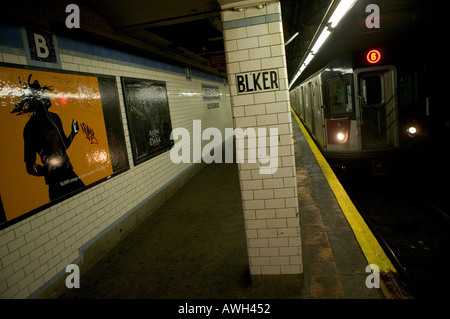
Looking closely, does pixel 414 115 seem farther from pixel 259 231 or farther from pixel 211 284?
pixel 211 284

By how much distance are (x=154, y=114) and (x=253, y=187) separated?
3.89m

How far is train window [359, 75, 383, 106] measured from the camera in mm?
6711

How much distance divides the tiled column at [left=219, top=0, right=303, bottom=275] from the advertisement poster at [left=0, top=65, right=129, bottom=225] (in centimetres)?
246

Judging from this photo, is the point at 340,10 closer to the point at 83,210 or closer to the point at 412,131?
the point at 412,131

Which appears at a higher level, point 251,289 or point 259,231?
point 259,231

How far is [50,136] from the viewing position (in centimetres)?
349

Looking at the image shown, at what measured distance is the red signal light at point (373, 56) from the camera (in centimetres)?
641

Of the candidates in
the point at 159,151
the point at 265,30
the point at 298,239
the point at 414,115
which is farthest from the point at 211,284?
the point at 414,115

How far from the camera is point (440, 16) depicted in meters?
7.73

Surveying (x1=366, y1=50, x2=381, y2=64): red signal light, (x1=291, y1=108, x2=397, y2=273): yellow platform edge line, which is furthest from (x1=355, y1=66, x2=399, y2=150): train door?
(x1=291, y1=108, x2=397, y2=273): yellow platform edge line

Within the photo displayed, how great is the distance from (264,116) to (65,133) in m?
2.80

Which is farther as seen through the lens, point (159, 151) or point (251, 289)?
point (159, 151)

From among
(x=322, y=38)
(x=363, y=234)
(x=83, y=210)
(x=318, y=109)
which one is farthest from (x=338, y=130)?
(x=83, y=210)

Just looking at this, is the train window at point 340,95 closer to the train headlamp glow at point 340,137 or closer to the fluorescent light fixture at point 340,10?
the train headlamp glow at point 340,137
